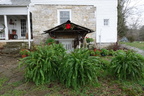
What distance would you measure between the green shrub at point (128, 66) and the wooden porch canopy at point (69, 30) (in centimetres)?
387

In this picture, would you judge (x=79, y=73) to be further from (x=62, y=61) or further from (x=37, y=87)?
(x=37, y=87)

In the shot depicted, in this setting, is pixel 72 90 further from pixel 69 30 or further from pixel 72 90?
pixel 69 30

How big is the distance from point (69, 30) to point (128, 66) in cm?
450

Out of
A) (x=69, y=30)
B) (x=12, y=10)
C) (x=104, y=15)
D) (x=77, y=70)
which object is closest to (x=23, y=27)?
(x=12, y=10)

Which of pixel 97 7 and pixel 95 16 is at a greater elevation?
pixel 97 7

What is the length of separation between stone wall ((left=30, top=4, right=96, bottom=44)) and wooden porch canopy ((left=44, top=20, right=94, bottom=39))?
1211mm

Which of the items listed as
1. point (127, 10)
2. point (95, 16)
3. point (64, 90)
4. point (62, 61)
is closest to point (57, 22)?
point (95, 16)

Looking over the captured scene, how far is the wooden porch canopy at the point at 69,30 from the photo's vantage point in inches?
252

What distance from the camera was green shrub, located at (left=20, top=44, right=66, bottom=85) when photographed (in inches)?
109

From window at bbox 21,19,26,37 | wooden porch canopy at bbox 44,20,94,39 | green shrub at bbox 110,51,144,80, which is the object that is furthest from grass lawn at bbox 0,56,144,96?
window at bbox 21,19,26,37

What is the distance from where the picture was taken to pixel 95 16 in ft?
28.0

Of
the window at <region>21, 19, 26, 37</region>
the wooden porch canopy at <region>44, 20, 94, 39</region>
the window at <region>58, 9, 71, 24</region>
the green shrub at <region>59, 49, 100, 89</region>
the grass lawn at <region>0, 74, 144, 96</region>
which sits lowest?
the grass lawn at <region>0, 74, 144, 96</region>

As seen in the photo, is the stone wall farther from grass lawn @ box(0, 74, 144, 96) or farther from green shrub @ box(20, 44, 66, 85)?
grass lawn @ box(0, 74, 144, 96)

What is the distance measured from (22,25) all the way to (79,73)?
9.02 metres
